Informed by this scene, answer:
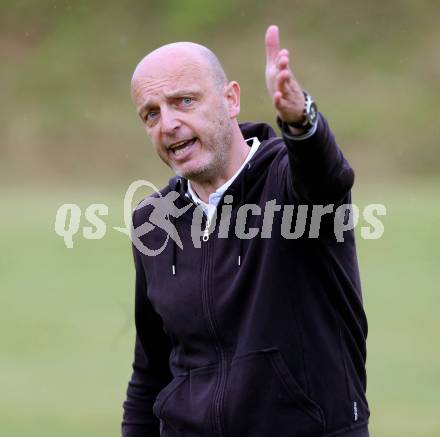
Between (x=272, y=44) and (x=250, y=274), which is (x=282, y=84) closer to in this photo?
(x=272, y=44)

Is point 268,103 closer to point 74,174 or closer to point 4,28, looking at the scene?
point 74,174

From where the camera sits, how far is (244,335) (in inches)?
104

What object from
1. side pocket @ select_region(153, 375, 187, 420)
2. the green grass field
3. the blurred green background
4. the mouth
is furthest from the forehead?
the blurred green background

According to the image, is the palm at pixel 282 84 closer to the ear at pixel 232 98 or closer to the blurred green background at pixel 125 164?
the ear at pixel 232 98

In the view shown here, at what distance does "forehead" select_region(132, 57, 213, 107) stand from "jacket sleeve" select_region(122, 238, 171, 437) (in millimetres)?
485

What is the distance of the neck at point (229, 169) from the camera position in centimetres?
285

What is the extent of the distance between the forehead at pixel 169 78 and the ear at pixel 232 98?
0.26 ft

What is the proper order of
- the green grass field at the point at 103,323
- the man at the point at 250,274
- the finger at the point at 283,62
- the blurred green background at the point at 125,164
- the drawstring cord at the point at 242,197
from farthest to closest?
the blurred green background at the point at 125,164, the green grass field at the point at 103,323, the drawstring cord at the point at 242,197, the man at the point at 250,274, the finger at the point at 283,62

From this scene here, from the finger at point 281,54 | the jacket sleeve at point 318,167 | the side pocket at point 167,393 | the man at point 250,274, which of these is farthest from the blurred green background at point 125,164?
the finger at point 281,54

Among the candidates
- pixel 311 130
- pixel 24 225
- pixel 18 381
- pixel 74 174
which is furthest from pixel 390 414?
pixel 74 174

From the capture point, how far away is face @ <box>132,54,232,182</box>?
2.81 m

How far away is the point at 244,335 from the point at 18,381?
444 cm

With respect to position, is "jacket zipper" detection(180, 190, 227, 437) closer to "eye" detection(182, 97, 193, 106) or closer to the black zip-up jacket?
the black zip-up jacket

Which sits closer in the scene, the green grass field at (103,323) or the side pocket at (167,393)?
the side pocket at (167,393)
